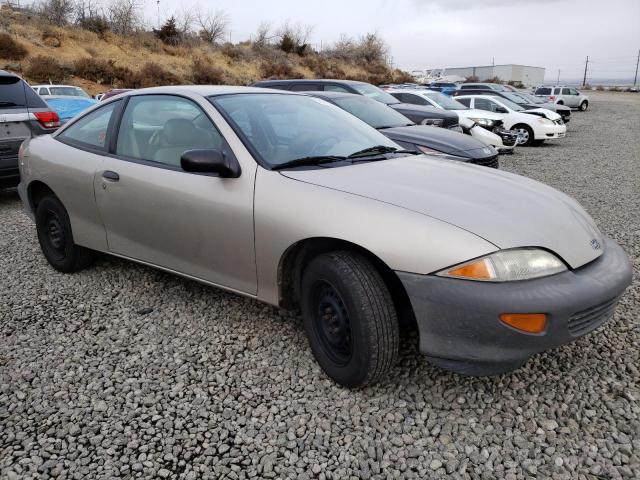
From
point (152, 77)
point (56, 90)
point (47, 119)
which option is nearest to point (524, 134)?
point (47, 119)

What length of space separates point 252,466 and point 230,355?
0.91 meters

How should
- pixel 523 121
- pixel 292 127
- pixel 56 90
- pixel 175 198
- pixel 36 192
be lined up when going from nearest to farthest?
1. pixel 175 198
2. pixel 292 127
3. pixel 36 192
4. pixel 523 121
5. pixel 56 90

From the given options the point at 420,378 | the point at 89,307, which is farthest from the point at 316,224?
the point at 89,307

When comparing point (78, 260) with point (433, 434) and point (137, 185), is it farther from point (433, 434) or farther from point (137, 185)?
point (433, 434)

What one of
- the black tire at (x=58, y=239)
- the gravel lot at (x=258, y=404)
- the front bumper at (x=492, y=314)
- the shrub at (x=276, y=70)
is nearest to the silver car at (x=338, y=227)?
the front bumper at (x=492, y=314)

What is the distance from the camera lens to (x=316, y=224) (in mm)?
2457

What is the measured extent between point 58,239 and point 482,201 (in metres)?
3.28

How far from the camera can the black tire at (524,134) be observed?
14344 millimetres

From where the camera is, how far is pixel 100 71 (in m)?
25.9

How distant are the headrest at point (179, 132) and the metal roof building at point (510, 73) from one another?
65.9 m

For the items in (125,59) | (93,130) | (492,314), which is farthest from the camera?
(125,59)

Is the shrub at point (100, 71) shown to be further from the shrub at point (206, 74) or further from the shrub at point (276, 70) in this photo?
the shrub at point (276, 70)

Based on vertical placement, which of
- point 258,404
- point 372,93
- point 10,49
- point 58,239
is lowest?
point 258,404

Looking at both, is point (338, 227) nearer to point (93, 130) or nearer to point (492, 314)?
point (492, 314)
